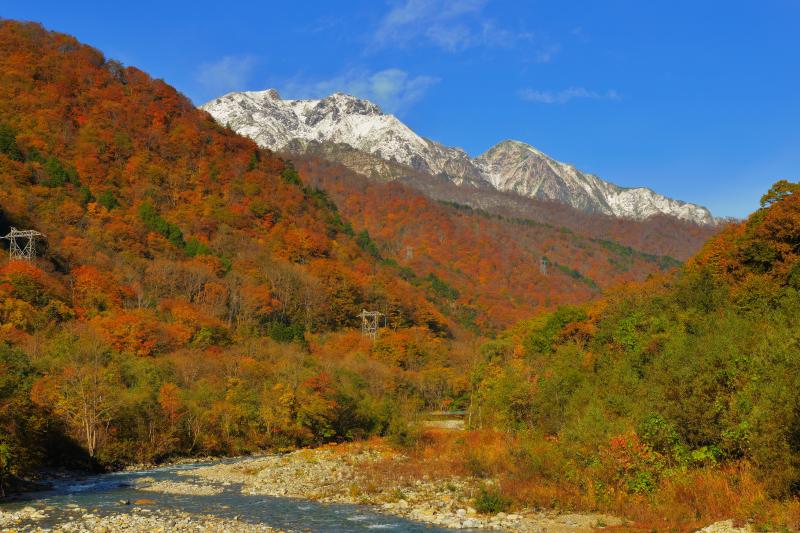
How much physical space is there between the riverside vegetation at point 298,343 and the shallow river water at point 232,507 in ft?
9.25

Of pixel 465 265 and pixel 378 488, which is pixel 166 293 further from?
pixel 465 265

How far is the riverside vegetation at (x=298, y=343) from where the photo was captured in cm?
2428

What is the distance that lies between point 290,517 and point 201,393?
25.3 metres

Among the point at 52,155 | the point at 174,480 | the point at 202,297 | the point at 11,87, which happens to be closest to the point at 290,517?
the point at 174,480

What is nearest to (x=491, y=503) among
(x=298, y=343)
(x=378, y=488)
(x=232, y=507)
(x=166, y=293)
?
(x=378, y=488)

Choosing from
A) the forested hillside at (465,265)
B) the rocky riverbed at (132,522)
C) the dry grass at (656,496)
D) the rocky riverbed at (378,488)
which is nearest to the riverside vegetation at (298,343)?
the dry grass at (656,496)

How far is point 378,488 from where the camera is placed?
31766mm

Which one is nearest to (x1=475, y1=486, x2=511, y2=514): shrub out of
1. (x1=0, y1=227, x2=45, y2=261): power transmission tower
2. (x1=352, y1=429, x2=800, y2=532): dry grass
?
(x1=352, y1=429, x2=800, y2=532): dry grass

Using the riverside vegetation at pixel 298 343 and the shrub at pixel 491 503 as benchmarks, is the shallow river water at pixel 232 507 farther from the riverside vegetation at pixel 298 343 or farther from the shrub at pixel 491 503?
the riverside vegetation at pixel 298 343

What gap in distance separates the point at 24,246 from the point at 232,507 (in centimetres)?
5537

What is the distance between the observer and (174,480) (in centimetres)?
3566

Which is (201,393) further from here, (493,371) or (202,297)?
(202,297)

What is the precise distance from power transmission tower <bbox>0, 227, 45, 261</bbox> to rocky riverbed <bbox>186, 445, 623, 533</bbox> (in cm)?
3806

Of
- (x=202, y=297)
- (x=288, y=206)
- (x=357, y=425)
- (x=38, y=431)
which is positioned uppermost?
(x=288, y=206)
